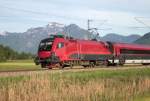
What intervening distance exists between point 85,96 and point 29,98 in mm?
4124

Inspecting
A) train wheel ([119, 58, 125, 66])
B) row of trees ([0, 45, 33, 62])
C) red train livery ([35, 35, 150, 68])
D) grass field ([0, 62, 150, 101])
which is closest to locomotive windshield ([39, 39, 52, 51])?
red train livery ([35, 35, 150, 68])

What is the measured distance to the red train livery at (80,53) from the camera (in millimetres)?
47250

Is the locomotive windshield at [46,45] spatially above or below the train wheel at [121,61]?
above

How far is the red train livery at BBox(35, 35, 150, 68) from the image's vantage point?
47.2 meters

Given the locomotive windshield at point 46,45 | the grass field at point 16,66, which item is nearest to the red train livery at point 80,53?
the locomotive windshield at point 46,45

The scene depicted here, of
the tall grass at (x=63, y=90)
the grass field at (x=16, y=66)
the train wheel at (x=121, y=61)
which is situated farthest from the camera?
the grass field at (x=16, y=66)

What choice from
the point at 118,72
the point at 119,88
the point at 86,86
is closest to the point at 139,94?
the point at 119,88

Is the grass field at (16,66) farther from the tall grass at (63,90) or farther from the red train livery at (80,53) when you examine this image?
the tall grass at (63,90)

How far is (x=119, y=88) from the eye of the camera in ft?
98.4

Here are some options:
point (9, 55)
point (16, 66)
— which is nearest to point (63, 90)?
point (16, 66)

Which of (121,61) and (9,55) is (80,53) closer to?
(121,61)

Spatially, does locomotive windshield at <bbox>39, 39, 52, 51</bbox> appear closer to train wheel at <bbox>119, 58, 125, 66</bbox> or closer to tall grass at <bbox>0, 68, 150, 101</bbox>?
train wheel at <bbox>119, 58, 125, 66</bbox>

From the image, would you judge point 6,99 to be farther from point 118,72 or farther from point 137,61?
point 137,61

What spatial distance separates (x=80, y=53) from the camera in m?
51.2
